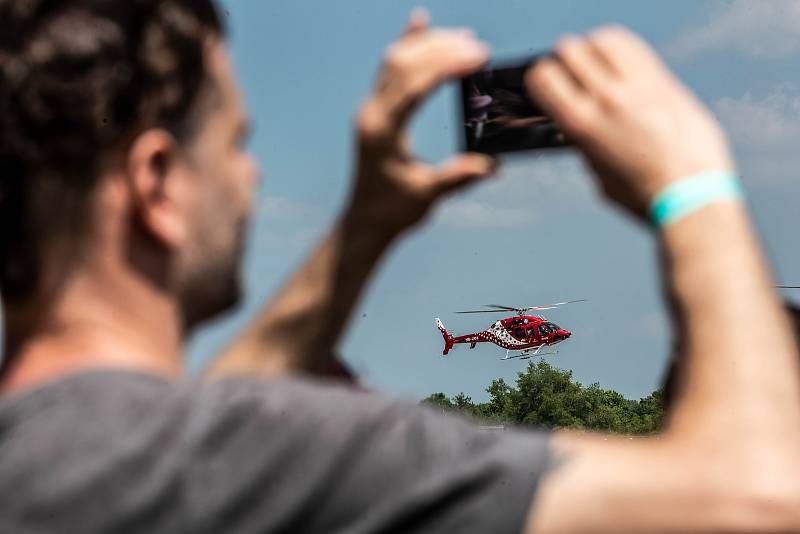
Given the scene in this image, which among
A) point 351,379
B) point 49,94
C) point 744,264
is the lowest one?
point 351,379

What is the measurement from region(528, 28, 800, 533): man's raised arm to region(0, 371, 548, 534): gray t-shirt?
0.08m

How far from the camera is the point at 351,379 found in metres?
2.14

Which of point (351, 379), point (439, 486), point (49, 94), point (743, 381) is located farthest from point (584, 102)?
point (351, 379)

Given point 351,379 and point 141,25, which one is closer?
point 141,25

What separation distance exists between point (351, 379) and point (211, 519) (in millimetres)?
882

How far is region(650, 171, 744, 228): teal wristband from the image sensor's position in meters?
1.39

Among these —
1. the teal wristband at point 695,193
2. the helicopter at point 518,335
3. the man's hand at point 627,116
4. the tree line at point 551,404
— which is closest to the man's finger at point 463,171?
the man's hand at point 627,116

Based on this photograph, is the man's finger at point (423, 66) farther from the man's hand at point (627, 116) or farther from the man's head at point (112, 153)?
the man's head at point (112, 153)

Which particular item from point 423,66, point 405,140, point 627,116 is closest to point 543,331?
point 405,140

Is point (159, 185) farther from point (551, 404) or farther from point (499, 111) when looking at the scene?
point (551, 404)

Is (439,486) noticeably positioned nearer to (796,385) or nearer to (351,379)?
(796,385)

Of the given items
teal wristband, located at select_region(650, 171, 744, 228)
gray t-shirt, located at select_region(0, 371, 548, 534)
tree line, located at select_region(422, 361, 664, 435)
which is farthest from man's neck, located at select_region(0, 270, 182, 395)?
tree line, located at select_region(422, 361, 664, 435)

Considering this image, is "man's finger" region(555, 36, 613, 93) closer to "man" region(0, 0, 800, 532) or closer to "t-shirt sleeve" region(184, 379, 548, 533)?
"man" region(0, 0, 800, 532)

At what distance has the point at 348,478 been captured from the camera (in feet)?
4.22
